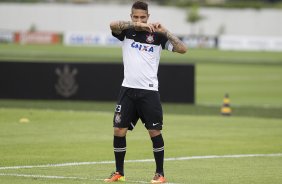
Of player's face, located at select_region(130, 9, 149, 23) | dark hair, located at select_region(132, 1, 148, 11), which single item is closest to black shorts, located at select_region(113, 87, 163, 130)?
player's face, located at select_region(130, 9, 149, 23)

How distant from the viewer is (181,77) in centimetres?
2906

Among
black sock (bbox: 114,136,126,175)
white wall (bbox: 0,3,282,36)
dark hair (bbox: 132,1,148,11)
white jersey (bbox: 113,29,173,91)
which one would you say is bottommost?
white wall (bbox: 0,3,282,36)

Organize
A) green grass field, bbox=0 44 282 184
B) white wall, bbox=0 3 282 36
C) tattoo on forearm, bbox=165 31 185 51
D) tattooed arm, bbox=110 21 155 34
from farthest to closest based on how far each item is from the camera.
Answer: white wall, bbox=0 3 282 36 < green grass field, bbox=0 44 282 184 < tattoo on forearm, bbox=165 31 185 51 < tattooed arm, bbox=110 21 155 34

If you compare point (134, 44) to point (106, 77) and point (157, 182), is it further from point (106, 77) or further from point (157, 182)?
point (106, 77)

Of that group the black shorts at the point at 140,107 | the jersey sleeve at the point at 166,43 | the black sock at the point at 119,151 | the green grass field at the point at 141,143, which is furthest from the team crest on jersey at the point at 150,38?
the green grass field at the point at 141,143

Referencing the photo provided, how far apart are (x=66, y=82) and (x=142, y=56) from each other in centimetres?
1792

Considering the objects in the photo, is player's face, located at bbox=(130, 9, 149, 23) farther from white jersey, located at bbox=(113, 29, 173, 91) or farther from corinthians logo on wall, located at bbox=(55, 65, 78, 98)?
corinthians logo on wall, located at bbox=(55, 65, 78, 98)

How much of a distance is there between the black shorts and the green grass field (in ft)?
2.67

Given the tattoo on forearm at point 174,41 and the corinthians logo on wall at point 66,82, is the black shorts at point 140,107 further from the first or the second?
the corinthians logo on wall at point 66,82

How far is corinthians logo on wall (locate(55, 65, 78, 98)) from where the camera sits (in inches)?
1156

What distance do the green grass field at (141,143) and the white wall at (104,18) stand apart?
2865 inches

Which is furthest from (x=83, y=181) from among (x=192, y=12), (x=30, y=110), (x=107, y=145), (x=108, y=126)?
(x=192, y=12)

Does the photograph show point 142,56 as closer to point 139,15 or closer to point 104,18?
point 139,15

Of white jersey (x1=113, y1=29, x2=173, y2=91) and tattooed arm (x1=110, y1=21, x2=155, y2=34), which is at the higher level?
tattooed arm (x1=110, y1=21, x2=155, y2=34)
